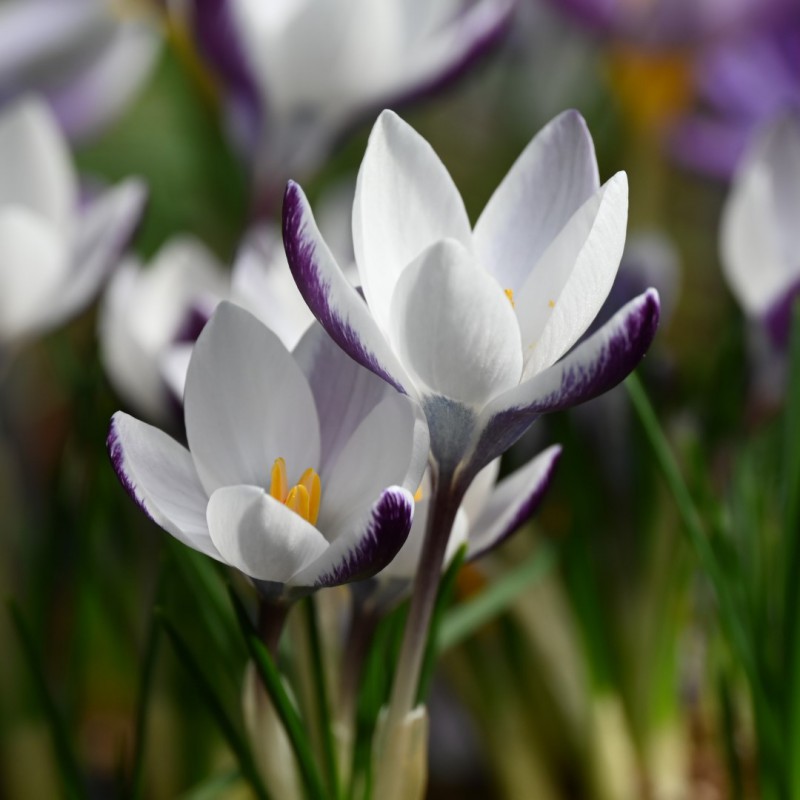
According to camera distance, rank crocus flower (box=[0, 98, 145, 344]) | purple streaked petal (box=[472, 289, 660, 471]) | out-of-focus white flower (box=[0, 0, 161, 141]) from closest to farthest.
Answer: purple streaked petal (box=[472, 289, 660, 471])
crocus flower (box=[0, 98, 145, 344])
out-of-focus white flower (box=[0, 0, 161, 141])

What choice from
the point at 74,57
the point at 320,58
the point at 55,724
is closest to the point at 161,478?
the point at 55,724

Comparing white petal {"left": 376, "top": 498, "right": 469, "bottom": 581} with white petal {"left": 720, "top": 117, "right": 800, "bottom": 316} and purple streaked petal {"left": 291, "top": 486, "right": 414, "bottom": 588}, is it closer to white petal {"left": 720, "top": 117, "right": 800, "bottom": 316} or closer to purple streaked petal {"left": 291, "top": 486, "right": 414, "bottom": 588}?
purple streaked petal {"left": 291, "top": 486, "right": 414, "bottom": 588}

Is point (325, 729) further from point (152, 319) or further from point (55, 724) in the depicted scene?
point (152, 319)

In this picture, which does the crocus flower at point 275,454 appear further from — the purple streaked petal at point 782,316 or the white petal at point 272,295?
the purple streaked petal at point 782,316

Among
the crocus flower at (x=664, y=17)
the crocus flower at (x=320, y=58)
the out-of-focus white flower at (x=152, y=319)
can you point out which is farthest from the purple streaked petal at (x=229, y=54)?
the crocus flower at (x=664, y=17)

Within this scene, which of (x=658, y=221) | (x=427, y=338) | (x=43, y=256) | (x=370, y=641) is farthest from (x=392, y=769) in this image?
(x=658, y=221)

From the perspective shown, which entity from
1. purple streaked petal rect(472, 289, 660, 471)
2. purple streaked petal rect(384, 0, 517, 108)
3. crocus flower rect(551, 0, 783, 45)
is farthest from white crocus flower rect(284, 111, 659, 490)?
crocus flower rect(551, 0, 783, 45)
